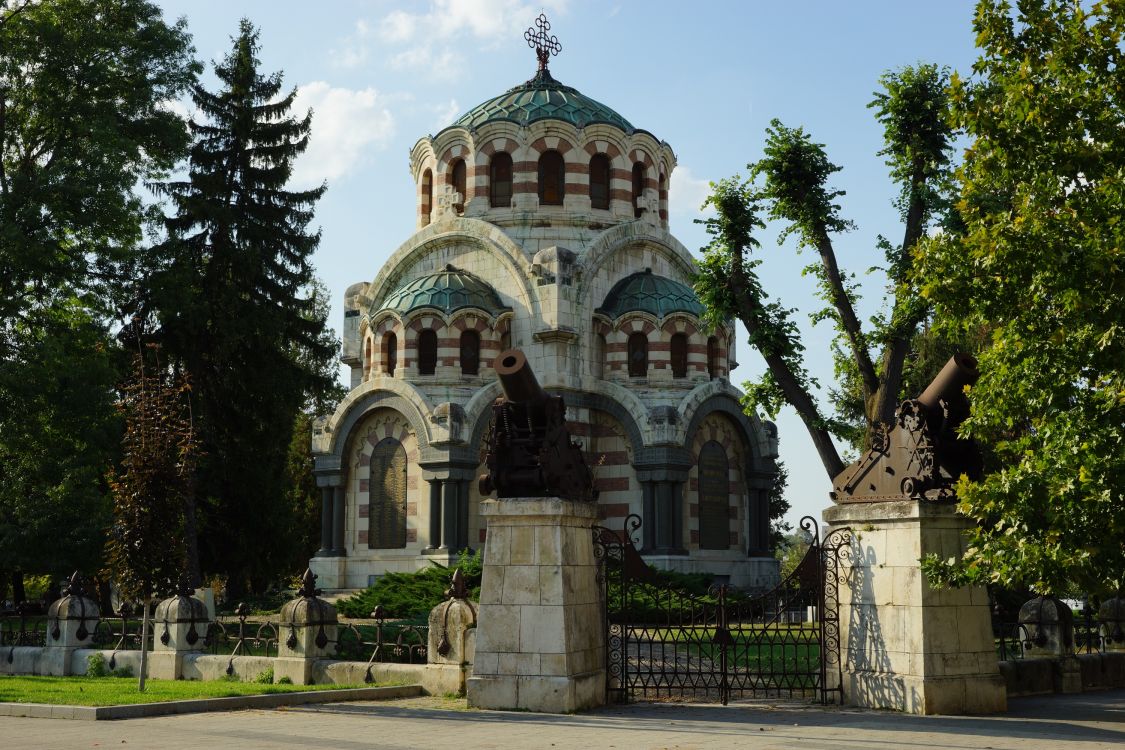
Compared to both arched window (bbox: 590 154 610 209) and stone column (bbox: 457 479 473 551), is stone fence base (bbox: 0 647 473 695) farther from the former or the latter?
arched window (bbox: 590 154 610 209)

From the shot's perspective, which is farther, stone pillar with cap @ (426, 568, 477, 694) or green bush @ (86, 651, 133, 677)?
green bush @ (86, 651, 133, 677)

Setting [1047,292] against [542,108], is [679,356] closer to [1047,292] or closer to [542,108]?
[542,108]

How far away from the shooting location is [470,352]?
32.9 metres

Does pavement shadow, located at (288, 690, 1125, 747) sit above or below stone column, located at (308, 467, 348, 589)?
Result: below

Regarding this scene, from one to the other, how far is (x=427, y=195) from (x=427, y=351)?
715 cm

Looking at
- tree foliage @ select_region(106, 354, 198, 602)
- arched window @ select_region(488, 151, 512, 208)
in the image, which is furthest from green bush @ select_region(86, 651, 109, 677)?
arched window @ select_region(488, 151, 512, 208)

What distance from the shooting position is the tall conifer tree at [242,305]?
35.6 metres

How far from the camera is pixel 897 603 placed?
1375cm

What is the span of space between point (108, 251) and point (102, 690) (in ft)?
59.6

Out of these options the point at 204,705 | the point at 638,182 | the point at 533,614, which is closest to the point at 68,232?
the point at 638,182

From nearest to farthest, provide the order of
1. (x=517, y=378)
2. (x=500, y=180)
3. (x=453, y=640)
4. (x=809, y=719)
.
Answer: (x=809, y=719)
(x=517, y=378)
(x=453, y=640)
(x=500, y=180)

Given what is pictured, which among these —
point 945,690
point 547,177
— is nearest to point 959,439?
point 945,690

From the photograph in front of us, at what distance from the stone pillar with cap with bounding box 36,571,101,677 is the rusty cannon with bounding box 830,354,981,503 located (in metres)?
13.0

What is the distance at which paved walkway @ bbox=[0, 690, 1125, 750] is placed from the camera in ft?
36.8
